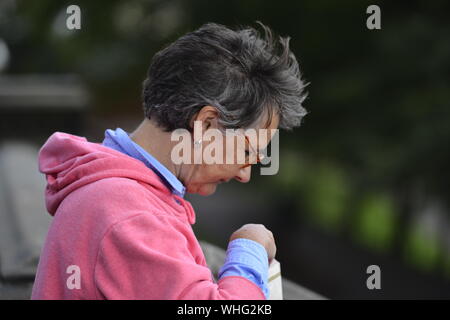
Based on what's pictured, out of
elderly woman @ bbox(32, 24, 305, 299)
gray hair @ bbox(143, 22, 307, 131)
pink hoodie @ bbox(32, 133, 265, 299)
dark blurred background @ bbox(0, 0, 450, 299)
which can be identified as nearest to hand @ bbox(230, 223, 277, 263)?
elderly woman @ bbox(32, 24, 305, 299)

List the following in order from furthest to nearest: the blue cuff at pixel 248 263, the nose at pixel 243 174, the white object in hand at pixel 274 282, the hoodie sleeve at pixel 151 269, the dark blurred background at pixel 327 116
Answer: the dark blurred background at pixel 327 116 → the nose at pixel 243 174 → the white object in hand at pixel 274 282 → the blue cuff at pixel 248 263 → the hoodie sleeve at pixel 151 269

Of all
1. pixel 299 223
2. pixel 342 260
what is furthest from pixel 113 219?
pixel 299 223

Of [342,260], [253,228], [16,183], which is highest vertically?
[253,228]

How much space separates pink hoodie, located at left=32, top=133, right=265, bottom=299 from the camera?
1.43 m

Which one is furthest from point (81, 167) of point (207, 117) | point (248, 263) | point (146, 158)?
point (248, 263)

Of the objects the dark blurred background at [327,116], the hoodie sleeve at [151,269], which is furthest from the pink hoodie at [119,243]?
the dark blurred background at [327,116]

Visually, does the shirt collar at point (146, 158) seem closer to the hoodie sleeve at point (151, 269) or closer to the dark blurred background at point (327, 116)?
the hoodie sleeve at point (151, 269)

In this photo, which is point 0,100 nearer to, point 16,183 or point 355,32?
point 16,183

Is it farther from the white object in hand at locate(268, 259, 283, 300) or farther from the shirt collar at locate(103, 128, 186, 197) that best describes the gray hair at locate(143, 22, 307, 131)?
the white object in hand at locate(268, 259, 283, 300)

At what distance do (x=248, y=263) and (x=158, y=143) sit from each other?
1.16 ft

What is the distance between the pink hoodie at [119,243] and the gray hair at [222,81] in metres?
0.16

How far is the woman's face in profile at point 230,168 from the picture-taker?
169 centimetres

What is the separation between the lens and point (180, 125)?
1.65 metres
